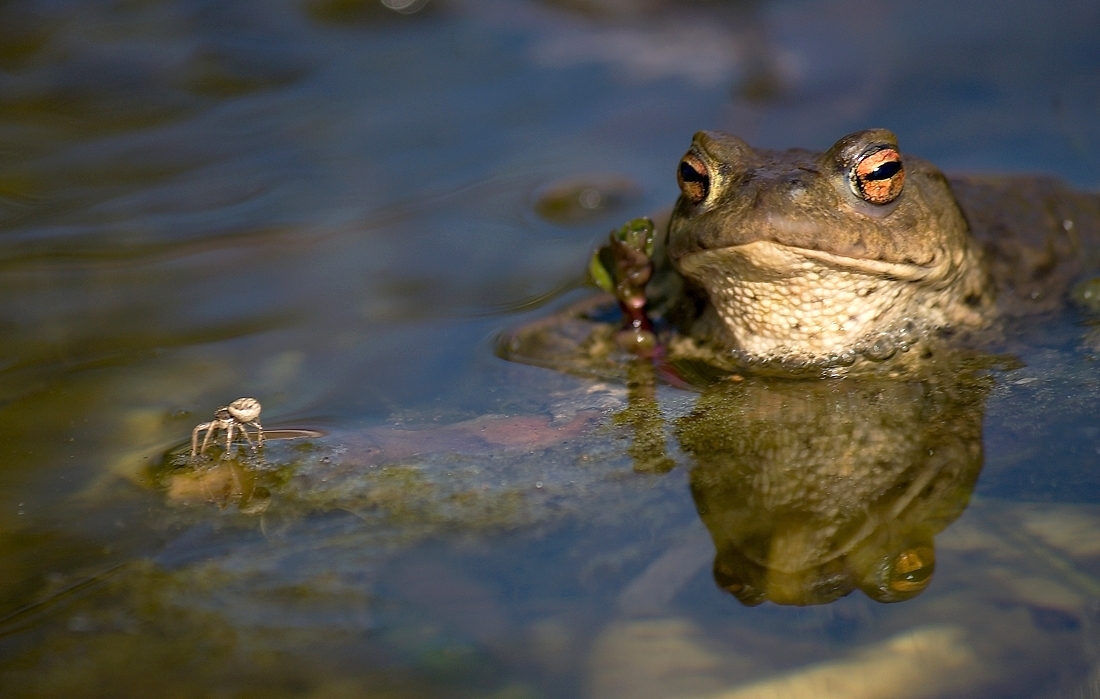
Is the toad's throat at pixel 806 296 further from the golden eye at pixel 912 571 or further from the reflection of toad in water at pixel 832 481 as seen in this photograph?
the golden eye at pixel 912 571

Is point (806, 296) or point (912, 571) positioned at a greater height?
point (806, 296)

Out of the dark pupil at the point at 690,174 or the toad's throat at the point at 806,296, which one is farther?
the dark pupil at the point at 690,174

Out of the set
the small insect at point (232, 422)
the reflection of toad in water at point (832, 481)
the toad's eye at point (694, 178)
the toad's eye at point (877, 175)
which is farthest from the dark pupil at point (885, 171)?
the small insect at point (232, 422)

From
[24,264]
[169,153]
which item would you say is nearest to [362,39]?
[169,153]

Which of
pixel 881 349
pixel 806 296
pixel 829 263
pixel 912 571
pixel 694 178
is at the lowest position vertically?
pixel 912 571

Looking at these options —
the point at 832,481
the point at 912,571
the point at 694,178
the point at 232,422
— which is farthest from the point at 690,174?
the point at 232,422

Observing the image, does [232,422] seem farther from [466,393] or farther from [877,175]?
[877,175]
